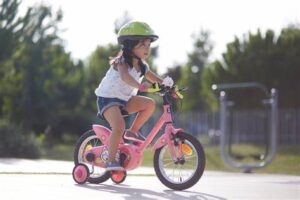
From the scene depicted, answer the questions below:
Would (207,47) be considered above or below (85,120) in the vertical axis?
above

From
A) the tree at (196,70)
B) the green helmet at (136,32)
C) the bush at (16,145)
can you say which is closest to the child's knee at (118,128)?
the green helmet at (136,32)

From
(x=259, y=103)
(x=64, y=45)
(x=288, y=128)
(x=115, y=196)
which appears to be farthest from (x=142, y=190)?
(x=64, y=45)

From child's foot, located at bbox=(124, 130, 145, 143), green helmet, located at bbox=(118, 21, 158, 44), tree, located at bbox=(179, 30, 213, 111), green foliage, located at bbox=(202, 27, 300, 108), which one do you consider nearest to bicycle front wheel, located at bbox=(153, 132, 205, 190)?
child's foot, located at bbox=(124, 130, 145, 143)

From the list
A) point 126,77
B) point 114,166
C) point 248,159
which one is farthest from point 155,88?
point 248,159

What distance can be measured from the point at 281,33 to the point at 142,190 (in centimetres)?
3124

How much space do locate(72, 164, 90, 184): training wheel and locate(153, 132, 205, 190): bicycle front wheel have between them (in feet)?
2.34

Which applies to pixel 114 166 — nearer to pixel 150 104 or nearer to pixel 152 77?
pixel 150 104

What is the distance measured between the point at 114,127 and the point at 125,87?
0.39m

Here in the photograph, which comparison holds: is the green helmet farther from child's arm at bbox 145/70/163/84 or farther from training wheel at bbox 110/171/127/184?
training wheel at bbox 110/171/127/184

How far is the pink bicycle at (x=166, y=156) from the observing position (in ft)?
21.0

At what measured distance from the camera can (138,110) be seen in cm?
683

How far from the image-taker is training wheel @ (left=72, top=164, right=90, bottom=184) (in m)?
6.89

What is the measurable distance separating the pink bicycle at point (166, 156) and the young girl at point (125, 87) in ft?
0.43

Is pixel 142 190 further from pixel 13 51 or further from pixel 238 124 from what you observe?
pixel 238 124
